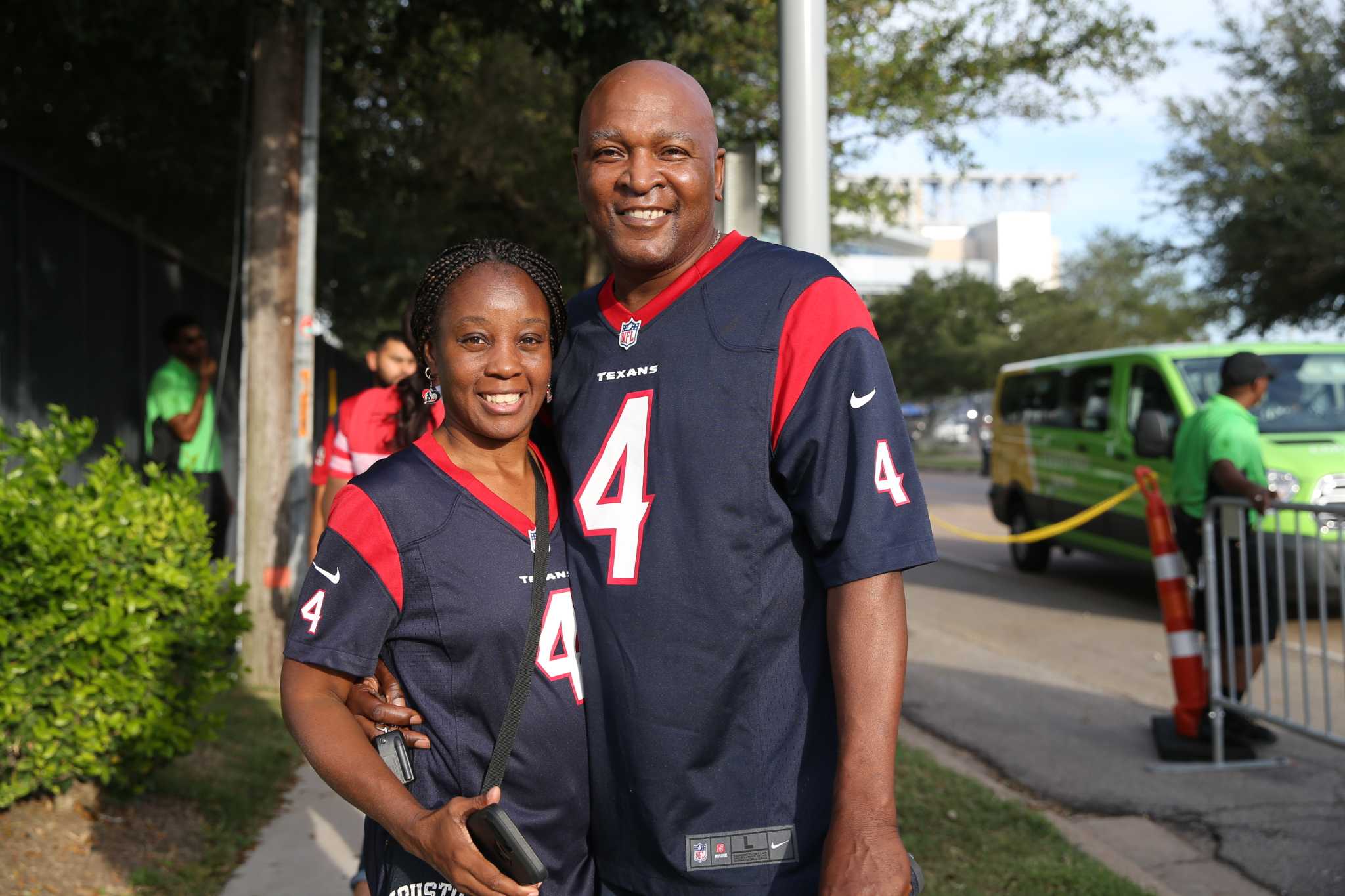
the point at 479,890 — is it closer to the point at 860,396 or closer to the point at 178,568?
the point at 860,396

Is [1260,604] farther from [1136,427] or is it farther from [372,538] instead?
[372,538]

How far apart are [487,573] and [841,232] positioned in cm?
2171

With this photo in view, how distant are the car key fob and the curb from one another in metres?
3.24

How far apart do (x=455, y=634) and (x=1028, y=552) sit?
1166 centimetres

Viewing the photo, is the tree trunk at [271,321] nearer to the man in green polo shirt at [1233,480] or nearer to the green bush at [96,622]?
the green bush at [96,622]

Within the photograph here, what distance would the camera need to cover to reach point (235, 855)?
4.73m

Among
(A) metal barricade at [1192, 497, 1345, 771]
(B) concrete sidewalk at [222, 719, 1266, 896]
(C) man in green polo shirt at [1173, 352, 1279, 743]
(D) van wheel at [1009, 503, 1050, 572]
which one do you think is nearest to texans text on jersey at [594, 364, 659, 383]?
(B) concrete sidewalk at [222, 719, 1266, 896]

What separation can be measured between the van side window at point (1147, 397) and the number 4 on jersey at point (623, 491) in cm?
884

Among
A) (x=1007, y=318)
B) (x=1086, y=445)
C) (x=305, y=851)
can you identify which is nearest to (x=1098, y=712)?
(x=305, y=851)

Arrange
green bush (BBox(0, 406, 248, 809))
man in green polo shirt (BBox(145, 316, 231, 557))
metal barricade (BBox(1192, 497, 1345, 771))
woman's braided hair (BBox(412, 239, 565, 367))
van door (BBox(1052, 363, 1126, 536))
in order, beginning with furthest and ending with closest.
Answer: van door (BBox(1052, 363, 1126, 536))
man in green polo shirt (BBox(145, 316, 231, 557))
metal barricade (BBox(1192, 497, 1345, 771))
green bush (BBox(0, 406, 248, 809))
woman's braided hair (BBox(412, 239, 565, 367))

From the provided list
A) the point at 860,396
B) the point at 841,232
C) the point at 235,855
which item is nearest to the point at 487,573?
the point at 860,396

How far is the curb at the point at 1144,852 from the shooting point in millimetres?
4566

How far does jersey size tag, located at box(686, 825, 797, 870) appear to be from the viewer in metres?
1.95

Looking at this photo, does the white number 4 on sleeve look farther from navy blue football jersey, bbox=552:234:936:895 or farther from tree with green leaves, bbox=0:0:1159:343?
tree with green leaves, bbox=0:0:1159:343
